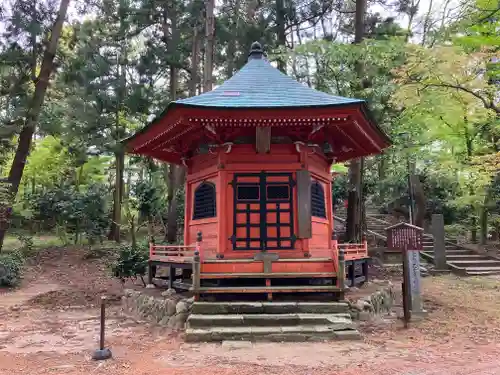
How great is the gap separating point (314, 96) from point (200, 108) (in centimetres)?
297

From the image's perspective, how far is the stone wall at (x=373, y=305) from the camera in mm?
8227

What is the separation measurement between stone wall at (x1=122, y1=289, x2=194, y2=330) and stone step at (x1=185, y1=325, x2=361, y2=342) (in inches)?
31.2

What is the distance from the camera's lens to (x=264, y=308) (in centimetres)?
798

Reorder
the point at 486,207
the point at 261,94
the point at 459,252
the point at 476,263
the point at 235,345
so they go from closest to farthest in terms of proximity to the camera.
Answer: the point at 235,345
the point at 261,94
the point at 476,263
the point at 486,207
the point at 459,252

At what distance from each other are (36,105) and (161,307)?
11.7 metres

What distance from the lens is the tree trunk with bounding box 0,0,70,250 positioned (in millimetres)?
16359

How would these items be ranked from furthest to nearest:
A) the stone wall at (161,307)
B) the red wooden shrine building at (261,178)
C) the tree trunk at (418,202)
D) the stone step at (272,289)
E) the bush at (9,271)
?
the tree trunk at (418,202)
the bush at (9,271)
the red wooden shrine building at (261,178)
the stone step at (272,289)
the stone wall at (161,307)

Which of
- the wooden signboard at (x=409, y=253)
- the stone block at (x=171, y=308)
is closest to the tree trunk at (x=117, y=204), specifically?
the stone block at (x=171, y=308)

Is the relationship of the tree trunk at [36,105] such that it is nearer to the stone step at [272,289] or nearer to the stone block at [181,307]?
the stone block at [181,307]

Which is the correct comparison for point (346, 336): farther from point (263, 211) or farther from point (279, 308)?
point (263, 211)

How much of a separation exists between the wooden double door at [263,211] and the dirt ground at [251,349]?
8.74ft

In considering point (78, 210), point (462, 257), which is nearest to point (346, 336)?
point (462, 257)

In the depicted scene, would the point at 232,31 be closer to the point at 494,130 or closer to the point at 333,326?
the point at 494,130

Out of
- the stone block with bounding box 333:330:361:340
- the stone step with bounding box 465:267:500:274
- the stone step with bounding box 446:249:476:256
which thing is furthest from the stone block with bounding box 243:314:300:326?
the stone step with bounding box 446:249:476:256
